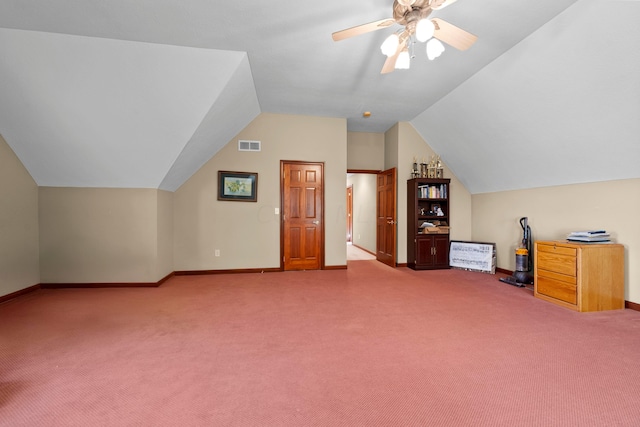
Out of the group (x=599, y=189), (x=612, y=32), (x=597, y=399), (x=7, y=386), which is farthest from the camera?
(x=599, y=189)

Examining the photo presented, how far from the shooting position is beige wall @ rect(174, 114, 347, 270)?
505 centimetres

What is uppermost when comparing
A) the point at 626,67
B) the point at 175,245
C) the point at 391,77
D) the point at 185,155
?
the point at 391,77

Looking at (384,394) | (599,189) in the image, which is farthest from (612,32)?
(384,394)

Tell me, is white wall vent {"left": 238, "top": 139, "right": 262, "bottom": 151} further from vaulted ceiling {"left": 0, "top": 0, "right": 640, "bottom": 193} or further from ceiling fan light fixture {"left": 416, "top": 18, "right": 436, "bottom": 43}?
ceiling fan light fixture {"left": 416, "top": 18, "right": 436, "bottom": 43}

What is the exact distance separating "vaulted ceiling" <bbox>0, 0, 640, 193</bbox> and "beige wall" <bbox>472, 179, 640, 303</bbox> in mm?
206

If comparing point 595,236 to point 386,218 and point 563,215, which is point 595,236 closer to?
point 563,215

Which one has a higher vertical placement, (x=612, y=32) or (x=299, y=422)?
(x=612, y=32)

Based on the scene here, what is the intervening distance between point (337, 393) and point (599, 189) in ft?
13.9

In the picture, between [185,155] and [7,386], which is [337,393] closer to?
[7,386]

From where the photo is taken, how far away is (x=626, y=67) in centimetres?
253

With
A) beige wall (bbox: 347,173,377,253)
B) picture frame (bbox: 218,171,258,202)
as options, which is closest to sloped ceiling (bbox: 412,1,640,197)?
beige wall (bbox: 347,173,377,253)

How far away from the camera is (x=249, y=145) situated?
5219mm

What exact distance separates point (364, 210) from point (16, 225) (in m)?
7.20

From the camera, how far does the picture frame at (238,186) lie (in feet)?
16.8
